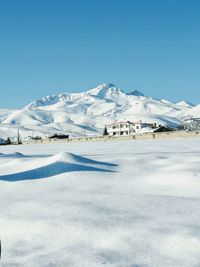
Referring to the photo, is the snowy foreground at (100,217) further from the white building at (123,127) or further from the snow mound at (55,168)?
the white building at (123,127)

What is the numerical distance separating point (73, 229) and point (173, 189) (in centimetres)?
331

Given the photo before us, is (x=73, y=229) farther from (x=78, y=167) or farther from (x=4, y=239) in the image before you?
(x=78, y=167)

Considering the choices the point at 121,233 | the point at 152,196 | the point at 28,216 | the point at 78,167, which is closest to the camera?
the point at 121,233

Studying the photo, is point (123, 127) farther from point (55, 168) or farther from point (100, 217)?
point (100, 217)

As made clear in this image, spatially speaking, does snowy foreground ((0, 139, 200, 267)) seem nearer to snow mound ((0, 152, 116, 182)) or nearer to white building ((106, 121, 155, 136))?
snow mound ((0, 152, 116, 182))

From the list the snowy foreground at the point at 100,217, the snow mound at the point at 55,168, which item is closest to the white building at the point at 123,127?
the snow mound at the point at 55,168

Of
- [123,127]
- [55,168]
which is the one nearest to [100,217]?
[55,168]

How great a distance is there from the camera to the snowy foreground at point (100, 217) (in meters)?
4.65

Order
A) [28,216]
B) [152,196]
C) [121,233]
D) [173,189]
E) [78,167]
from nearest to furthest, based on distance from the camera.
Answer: [121,233] < [28,216] < [152,196] < [173,189] < [78,167]

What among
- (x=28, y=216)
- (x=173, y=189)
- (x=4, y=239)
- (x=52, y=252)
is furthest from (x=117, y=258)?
(x=173, y=189)

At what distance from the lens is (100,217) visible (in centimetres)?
608

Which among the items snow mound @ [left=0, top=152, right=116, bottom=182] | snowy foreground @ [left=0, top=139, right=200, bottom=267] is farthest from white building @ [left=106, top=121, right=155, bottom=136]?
snowy foreground @ [left=0, top=139, right=200, bottom=267]

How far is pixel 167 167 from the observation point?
1093 cm

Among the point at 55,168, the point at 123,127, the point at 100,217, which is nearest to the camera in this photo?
the point at 100,217
